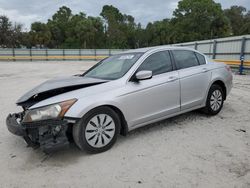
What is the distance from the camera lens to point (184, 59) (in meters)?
4.33

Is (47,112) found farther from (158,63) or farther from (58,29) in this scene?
(58,29)

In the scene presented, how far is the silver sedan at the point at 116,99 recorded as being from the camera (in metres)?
2.87

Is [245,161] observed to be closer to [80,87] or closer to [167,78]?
[167,78]

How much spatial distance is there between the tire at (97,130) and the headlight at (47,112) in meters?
0.28

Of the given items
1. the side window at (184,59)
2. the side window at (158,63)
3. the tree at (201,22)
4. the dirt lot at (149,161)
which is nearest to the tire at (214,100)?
the dirt lot at (149,161)

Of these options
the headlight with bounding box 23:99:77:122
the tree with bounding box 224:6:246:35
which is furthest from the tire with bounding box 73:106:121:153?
the tree with bounding box 224:6:246:35

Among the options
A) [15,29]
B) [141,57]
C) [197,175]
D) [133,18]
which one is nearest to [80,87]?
[141,57]

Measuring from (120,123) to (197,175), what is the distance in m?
1.32

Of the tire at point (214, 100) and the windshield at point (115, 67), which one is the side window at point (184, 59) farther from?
the windshield at point (115, 67)

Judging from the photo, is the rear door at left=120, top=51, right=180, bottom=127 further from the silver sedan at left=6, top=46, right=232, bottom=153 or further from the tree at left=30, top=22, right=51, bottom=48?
the tree at left=30, top=22, right=51, bottom=48

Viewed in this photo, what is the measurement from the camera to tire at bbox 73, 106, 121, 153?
2.98 metres

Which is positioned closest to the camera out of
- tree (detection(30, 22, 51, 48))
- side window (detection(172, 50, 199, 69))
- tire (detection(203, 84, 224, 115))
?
side window (detection(172, 50, 199, 69))

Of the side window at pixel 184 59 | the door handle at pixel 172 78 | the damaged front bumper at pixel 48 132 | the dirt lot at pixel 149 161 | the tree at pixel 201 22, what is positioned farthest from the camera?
the tree at pixel 201 22

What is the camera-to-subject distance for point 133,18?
78.8 meters
